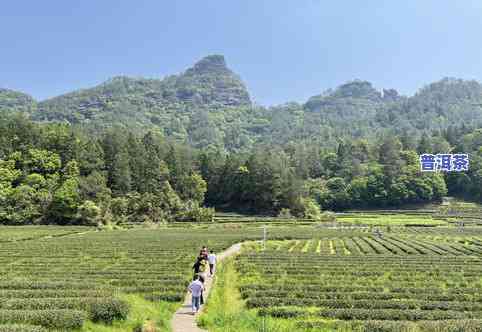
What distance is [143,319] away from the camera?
17.5 metres

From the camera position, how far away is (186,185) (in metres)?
125

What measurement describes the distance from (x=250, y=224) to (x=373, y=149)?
376 ft

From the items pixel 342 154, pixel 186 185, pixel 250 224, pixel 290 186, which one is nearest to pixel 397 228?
pixel 250 224

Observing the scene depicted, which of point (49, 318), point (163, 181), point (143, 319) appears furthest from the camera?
point (163, 181)

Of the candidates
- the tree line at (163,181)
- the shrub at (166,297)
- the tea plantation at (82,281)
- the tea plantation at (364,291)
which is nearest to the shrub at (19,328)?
the tea plantation at (82,281)

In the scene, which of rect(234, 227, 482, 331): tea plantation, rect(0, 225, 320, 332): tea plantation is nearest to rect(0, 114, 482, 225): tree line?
rect(0, 225, 320, 332): tea plantation

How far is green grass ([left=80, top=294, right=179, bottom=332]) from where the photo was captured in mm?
15594

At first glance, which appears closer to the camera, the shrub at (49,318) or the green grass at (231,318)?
the shrub at (49,318)

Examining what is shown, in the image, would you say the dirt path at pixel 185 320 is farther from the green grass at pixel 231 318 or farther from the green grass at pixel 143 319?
the green grass at pixel 231 318

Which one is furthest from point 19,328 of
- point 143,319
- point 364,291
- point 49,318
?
point 364,291

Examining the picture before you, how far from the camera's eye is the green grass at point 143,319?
15594 mm

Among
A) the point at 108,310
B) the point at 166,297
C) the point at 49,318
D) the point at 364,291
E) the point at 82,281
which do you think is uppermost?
the point at 49,318

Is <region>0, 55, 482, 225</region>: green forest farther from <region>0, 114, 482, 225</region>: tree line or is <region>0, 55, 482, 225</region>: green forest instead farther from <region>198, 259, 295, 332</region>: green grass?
<region>198, 259, 295, 332</region>: green grass

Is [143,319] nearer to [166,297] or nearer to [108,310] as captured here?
[108,310]
